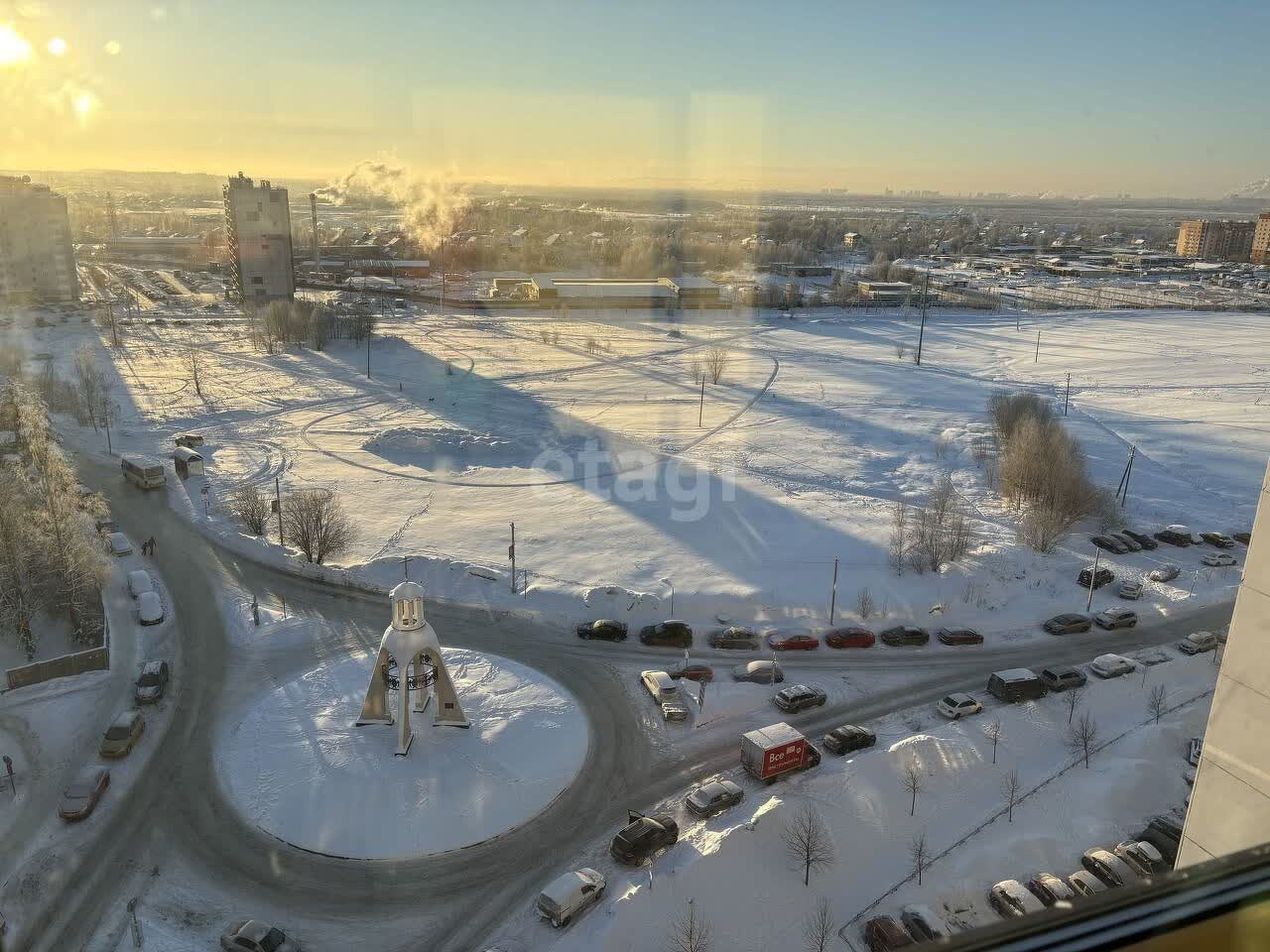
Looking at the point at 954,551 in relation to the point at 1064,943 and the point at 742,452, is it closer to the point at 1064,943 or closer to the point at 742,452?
the point at 742,452

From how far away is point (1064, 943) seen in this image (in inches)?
30.2

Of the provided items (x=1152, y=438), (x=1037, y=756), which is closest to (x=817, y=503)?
(x=1037, y=756)

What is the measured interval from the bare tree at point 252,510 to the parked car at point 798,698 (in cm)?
735

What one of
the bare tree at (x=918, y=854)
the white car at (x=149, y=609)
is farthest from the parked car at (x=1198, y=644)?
the white car at (x=149, y=609)

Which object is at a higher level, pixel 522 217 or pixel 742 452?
pixel 522 217

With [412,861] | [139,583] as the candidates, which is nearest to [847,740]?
[412,861]

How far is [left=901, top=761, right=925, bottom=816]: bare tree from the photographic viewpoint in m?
6.35

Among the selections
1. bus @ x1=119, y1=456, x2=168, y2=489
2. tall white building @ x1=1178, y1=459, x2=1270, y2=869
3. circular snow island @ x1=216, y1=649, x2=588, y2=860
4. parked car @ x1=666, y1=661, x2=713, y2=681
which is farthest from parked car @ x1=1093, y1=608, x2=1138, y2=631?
bus @ x1=119, y1=456, x2=168, y2=489

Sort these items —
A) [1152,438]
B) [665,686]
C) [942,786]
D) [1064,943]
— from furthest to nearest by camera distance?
[1152,438], [665,686], [942,786], [1064,943]

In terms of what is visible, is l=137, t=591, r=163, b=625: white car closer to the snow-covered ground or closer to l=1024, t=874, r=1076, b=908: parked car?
the snow-covered ground

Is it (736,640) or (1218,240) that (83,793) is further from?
(1218,240)

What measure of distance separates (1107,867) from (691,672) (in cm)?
381

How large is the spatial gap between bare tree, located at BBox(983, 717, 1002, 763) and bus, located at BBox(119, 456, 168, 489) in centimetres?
1205

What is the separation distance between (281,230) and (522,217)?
3178cm
